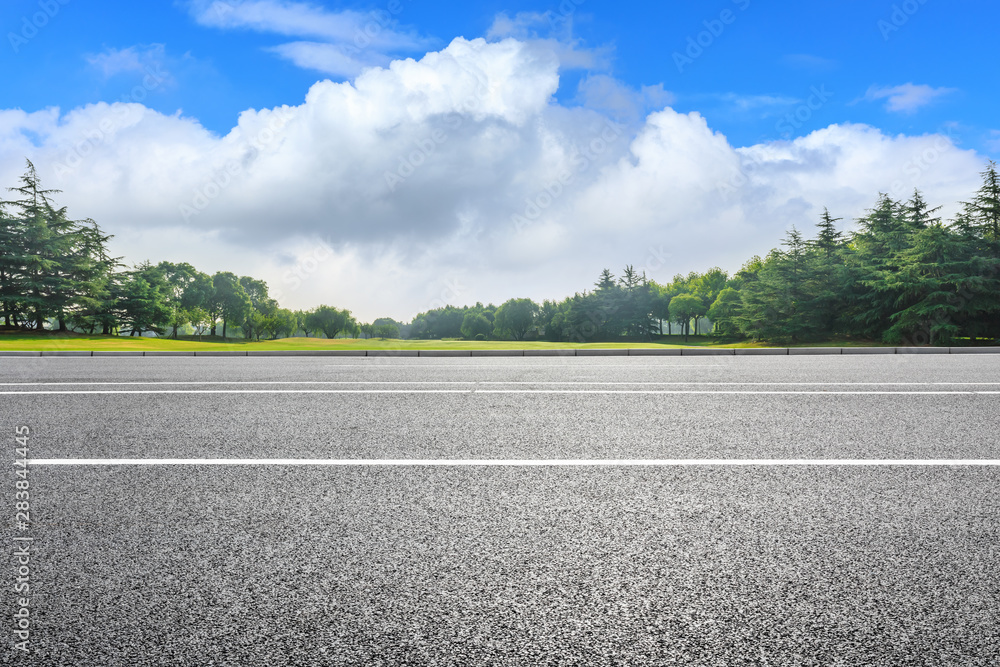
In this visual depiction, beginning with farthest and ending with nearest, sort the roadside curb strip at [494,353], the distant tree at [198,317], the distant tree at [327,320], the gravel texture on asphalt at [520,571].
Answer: the distant tree at [327,320] → the distant tree at [198,317] → the roadside curb strip at [494,353] → the gravel texture on asphalt at [520,571]

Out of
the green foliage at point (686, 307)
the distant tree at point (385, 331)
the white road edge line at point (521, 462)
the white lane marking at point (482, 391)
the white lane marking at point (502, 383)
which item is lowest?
the white road edge line at point (521, 462)

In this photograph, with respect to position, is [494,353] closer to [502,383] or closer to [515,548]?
[502,383]

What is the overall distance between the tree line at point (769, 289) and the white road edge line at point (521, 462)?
133 feet

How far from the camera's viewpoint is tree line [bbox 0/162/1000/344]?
38.4 m

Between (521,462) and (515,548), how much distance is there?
184 centimetres

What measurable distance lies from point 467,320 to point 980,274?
314 feet

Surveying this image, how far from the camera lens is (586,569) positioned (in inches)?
110

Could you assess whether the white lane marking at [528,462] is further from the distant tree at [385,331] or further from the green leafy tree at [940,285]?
the distant tree at [385,331]

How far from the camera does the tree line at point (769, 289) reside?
3838 centimetres

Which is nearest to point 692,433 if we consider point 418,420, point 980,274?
point 418,420

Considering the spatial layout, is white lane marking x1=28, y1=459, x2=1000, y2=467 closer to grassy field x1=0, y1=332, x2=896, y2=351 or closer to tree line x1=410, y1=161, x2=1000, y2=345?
grassy field x1=0, y1=332, x2=896, y2=351

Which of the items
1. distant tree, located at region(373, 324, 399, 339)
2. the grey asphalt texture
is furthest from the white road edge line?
distant tree, located at region(373, 324, 399, 339)

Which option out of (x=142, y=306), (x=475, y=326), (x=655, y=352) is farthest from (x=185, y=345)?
(x=475, y=326)

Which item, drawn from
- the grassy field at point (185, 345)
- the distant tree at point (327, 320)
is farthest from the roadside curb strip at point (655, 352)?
the distant tree at point (327, 320)
